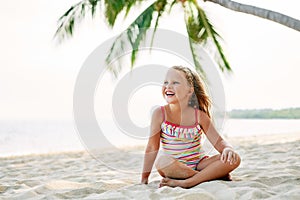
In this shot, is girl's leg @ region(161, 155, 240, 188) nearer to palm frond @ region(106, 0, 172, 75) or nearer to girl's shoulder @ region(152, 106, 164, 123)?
girl's shoulder @ region(152, 106, 164, 123)

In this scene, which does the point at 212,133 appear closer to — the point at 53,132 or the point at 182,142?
the point at 182,142

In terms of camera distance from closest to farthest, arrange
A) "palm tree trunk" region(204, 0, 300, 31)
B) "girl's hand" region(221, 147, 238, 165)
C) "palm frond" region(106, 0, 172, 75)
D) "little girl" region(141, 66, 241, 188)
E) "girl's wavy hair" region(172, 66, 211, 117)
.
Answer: "girl's hand" region(221, 147, 238, 165)
"little girl" region(141, 66, 241, 188)
"girl's wavy hair" region(172, 66, 211, 117)
"palm tree trunk" region(204, 0, 300, 31)
"palm frond" region(106, 0, 172, 75)

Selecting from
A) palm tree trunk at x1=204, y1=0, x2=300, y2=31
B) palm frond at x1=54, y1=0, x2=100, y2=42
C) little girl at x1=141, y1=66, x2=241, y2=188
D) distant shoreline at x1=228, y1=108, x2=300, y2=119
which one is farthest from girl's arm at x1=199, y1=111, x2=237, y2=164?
distant shoreline at x1=228, y1=108, x2=300, y2=119

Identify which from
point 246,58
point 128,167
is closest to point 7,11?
point 246,58

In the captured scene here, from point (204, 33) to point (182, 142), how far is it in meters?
4.52

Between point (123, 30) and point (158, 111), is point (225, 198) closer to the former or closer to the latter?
point (158, 111)

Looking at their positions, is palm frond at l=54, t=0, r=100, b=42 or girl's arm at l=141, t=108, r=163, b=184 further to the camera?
palm frond at l=54, t=0, r=100, b=42

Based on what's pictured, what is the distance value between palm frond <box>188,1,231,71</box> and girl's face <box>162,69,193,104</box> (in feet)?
13.8

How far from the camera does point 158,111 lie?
2.34 metres

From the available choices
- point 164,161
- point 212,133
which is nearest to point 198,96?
point 212,133

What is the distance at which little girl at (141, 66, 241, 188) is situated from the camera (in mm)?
2176

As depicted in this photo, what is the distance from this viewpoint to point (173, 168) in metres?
2.16

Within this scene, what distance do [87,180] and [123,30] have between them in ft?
13.5

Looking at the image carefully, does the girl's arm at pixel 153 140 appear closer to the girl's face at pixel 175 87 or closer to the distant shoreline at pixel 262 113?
the girl's face at pixel 175 87
